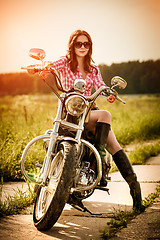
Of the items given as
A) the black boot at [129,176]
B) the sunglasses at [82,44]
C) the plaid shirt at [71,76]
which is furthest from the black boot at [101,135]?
the sunglasses at [82,44]

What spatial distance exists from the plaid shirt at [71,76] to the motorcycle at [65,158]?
1.45 feet

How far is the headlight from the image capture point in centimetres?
255

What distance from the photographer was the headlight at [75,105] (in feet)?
8.37

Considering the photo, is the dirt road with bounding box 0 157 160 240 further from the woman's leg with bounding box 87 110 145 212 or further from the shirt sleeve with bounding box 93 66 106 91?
the shirt sleeve with bounding box 93 66 106 91

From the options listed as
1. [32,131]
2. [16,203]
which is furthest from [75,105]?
[32,131]

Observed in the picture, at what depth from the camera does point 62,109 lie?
2676mm

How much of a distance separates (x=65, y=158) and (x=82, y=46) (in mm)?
1270

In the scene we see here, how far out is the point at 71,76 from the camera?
3293 mm

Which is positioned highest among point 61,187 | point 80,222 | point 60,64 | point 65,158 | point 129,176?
point 60,64

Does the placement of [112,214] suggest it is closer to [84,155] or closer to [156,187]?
[84,155]

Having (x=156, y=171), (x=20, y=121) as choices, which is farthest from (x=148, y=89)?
(x=156, y=171)

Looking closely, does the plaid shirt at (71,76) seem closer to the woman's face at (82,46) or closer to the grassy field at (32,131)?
the woman's face at (82,46)

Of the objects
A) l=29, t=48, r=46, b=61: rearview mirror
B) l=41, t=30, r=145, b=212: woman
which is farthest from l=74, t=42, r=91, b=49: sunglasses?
l=29, t=48, r=46, b=61: rearview mirror

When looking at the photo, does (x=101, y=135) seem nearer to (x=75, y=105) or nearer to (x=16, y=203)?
(x=75, y=105)
